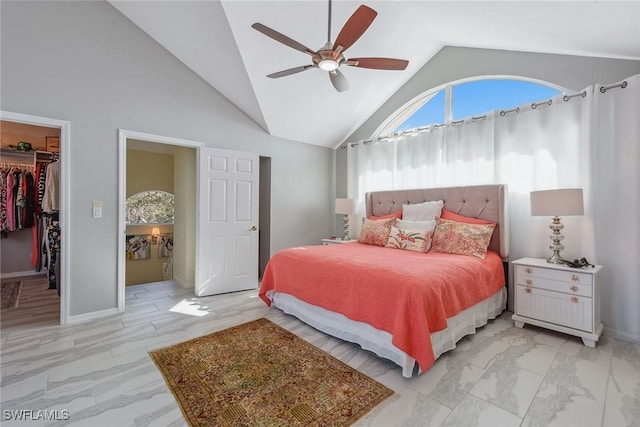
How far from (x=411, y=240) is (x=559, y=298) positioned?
4.46 feet

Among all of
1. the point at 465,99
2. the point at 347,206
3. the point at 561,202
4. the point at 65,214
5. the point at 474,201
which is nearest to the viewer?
the point at 561,202

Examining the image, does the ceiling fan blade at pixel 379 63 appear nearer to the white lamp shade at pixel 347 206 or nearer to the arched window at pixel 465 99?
the arched window at pixel 465 99

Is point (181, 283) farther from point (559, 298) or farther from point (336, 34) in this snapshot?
point (559, 298)

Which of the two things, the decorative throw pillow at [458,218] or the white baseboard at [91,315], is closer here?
the white baseboard at [91,315]

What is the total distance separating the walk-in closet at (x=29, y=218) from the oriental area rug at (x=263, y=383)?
A: 224 cm

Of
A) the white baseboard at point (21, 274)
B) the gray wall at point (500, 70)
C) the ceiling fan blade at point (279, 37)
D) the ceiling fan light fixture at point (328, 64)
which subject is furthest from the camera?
the white baseboard at point (21, 274)

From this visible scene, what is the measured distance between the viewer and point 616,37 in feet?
7.35

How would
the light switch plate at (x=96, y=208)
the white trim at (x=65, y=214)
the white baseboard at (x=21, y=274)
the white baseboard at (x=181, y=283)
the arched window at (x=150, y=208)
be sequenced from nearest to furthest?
the white trim at (x=65, y=214) < the light switch plate at (x=96, y=208) < the white baseboard at (x=181, y=283) < the white baseboard at (x=21, y=274) < the arched window at (x=150, y=208)

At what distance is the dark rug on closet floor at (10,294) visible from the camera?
3315 millimetres

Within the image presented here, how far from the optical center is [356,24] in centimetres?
200

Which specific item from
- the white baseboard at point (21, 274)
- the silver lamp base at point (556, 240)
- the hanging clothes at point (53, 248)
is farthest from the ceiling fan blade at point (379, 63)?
the white baseboard at point (21, 274)

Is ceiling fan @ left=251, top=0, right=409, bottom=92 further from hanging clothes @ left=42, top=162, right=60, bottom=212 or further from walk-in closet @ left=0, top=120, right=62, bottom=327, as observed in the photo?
hanging clothes @ left=42, top=162, right=60, bottom=212

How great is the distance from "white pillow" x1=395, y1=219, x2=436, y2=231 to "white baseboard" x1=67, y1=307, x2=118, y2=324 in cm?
343

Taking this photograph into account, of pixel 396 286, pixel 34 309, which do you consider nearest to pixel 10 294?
pixel 34 309
